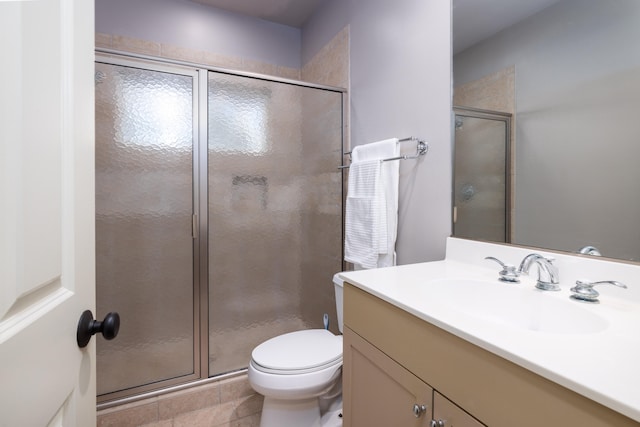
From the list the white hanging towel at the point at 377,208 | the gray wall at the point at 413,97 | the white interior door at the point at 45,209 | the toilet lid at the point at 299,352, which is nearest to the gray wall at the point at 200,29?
the gray wall at the point at 413,97

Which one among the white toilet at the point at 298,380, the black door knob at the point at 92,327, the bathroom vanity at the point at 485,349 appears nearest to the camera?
the bathroom vanity at the point at 485,349

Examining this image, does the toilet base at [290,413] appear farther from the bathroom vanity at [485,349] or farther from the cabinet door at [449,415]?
the cabinet door at [449,415]

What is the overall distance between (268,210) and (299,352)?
84cm

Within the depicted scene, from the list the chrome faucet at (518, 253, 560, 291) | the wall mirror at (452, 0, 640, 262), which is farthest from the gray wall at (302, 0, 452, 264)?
the chrome faucet at (518, 253, 560, 291)

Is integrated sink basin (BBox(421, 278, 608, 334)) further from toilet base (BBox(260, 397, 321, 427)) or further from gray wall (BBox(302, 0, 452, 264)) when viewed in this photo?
toilet base (BBox(260, 397, 321, 427))

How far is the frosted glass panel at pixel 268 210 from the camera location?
171 cm

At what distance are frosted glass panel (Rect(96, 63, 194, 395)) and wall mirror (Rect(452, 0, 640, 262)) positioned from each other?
1.44 meters

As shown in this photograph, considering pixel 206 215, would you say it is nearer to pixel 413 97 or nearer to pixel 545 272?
pixel 413 97

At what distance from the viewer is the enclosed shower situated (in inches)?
59.4

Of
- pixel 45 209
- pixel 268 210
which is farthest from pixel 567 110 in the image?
pixel 268 210

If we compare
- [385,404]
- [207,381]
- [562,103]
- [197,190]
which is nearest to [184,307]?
[207,381]

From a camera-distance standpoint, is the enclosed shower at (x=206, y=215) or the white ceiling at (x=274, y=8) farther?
the white ceiling at (x=274, y=8)

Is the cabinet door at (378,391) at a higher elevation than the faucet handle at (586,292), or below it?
below

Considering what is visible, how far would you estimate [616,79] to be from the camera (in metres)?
0.78
